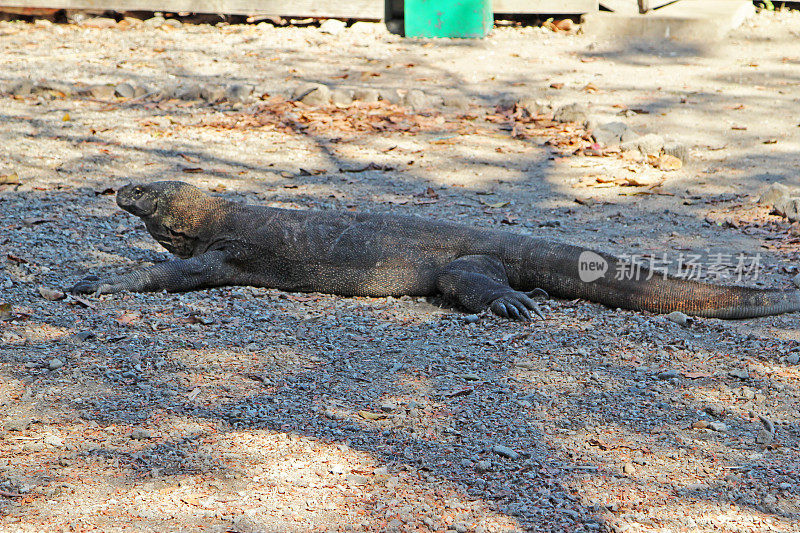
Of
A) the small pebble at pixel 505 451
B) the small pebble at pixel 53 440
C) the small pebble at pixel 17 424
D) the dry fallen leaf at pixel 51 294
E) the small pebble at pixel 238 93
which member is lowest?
the small pebble at pixel 505 451

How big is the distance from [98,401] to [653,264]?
3.27 m

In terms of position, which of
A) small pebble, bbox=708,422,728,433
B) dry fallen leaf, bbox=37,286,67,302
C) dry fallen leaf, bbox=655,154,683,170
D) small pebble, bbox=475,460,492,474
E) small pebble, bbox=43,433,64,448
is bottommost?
small pebble, bbox=708,422,728,433

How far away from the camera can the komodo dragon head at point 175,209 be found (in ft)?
16.7

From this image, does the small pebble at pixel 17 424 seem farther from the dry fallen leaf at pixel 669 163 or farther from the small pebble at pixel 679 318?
the dry fallen leaf at pixel 669 163

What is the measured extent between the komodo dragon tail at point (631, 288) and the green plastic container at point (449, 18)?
23.8 ft

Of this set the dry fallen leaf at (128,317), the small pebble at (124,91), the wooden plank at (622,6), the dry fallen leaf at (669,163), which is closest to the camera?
the dry fallen leaf at (128,317)

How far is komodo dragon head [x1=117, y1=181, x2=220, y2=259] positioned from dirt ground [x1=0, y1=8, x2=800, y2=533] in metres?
0.36

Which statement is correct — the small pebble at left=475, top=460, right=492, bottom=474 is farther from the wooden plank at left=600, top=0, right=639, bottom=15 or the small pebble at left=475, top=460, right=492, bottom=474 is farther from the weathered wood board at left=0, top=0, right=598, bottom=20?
the wooden plank at left=600, top=0, right=639, bottom=15

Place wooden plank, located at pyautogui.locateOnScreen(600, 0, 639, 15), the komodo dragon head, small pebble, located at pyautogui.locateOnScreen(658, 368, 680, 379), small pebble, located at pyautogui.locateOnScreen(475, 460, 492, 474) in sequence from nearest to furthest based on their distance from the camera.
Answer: small pebble, located at pyautogui.locateOnScreen(475, 460, 492, 474), small pebble, located at pyautogui.locateOnScreen(658, 368, 680, 379), the komodo dragon head, wooden plank, located at pyautogui.locateOnScreen(600, 0, 639, 15)

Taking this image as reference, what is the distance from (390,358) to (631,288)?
142cm

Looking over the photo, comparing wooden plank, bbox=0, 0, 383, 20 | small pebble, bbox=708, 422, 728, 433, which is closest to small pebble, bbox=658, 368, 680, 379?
small pebble, bbox=708, 422, 728, 433

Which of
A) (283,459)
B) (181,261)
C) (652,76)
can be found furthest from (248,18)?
(283,459)

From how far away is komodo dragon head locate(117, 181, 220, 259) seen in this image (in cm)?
509

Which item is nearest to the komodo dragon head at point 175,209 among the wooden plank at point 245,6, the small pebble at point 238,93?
the small pebble at point 238,93
